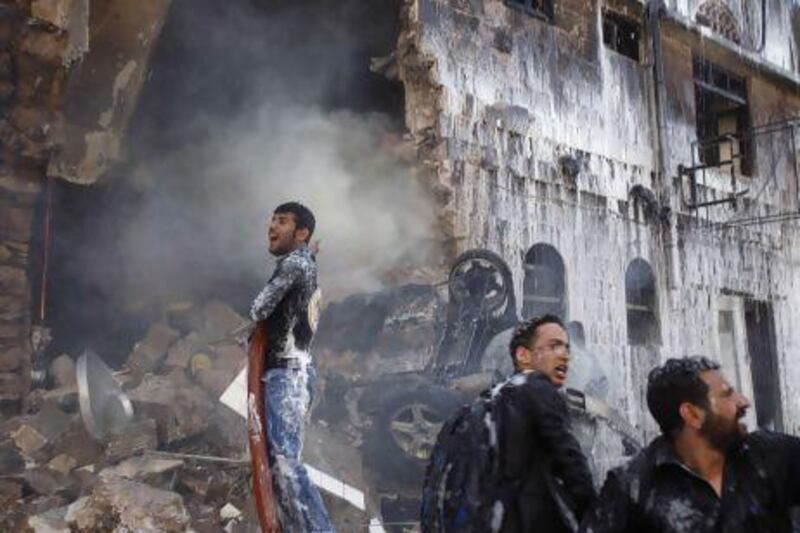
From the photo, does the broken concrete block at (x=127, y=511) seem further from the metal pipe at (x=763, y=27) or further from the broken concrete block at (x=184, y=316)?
the metal pipe at (x=763, y=27)

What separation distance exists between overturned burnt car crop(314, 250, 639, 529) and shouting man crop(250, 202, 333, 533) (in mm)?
2852

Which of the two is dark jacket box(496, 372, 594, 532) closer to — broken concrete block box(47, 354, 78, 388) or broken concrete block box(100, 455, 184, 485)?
broken concrete block box(100, 455, 184, 485)

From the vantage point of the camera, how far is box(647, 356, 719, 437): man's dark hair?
85.1 inches

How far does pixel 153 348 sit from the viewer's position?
26.8 ft

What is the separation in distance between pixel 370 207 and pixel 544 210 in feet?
7.82

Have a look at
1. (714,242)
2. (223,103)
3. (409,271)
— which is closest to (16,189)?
(223,103)

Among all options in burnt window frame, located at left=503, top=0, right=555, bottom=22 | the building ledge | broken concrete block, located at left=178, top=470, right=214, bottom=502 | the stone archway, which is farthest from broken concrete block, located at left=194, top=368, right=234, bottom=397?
the stone archway

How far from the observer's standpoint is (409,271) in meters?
8.79

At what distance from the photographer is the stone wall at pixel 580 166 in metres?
8.98

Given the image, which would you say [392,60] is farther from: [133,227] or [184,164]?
[133,227]

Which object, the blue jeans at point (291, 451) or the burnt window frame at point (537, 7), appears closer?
the blue jeans at point (291, 451)

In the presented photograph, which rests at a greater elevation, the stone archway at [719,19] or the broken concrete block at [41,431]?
the stone archway at [719,19]

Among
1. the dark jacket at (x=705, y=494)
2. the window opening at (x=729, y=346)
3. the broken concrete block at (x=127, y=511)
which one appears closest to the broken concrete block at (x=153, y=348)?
the broken concrete block at (x=127, y=511)

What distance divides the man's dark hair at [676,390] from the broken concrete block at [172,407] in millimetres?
5160
